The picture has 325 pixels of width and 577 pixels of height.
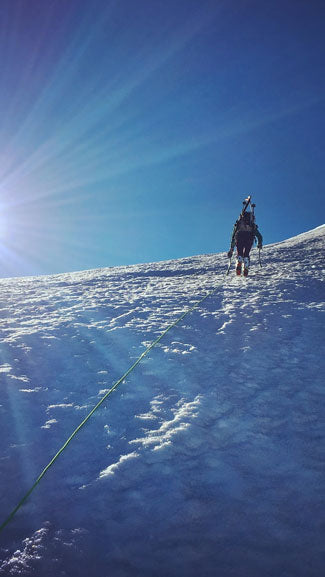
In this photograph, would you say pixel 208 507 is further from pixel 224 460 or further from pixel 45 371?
pixel 45 371

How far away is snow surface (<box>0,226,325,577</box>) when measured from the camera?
225 centimetres

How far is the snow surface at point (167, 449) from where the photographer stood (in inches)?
88.7

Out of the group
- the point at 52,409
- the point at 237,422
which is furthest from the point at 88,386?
the point at 237,422

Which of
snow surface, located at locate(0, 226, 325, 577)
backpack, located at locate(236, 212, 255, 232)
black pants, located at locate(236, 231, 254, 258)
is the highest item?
backpack, located at locate(236, 212, 255, 232)

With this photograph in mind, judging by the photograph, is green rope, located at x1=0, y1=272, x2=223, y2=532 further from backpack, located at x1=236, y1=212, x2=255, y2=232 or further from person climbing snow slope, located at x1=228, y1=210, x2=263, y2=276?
backpack, located at x1=236, y1=212, x2=255, y2=232

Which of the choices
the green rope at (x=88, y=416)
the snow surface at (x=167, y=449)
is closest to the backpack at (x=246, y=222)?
the snow surface at (x=167, y=449)

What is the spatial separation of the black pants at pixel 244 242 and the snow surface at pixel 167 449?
524 centimetres

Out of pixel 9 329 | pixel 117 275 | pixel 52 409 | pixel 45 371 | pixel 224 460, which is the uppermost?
pixel 117 275

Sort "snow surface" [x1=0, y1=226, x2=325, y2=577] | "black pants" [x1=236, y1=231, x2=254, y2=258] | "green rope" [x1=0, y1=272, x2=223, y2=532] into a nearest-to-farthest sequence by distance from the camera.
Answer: "snow surface" [x1=0, y1=226, x2=325, y2=577]
"green rope" [x1=0, y1=272, x2=223, y2=532]
"black pants" [x1=236, y1=231, x2=254, y2=258]

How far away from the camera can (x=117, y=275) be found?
47.6ft

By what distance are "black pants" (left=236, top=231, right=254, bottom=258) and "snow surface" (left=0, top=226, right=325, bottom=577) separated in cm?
524

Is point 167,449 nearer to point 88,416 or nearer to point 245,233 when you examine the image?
point 88,416

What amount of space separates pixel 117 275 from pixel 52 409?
10.9 meters

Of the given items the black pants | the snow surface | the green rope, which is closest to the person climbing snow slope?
the black pants
